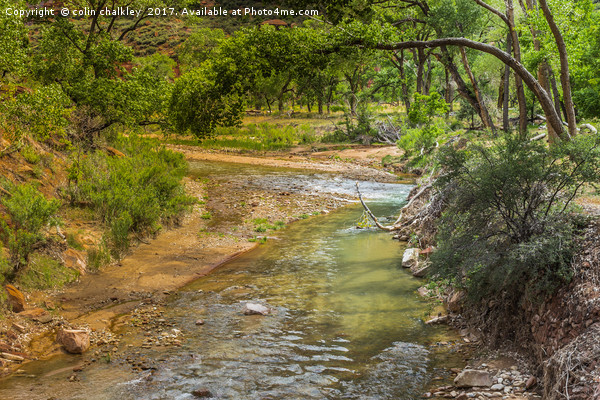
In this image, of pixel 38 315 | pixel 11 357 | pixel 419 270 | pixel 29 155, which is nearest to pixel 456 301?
pixel 419 270

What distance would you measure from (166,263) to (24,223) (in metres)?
3.29

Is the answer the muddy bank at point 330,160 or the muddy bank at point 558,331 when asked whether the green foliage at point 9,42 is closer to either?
the muddy bank at point 558,331

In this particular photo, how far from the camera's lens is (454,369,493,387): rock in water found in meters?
5.97

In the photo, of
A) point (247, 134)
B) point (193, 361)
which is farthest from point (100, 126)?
point (247, 134)

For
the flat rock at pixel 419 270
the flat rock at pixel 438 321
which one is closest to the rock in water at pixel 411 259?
the flat rock at pixel 419 270

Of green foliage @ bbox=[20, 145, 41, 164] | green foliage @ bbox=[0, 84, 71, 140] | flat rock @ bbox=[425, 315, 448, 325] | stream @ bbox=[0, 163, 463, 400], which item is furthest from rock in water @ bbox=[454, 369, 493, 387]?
green foliage @ bbox=[20, 145, 41, 164]

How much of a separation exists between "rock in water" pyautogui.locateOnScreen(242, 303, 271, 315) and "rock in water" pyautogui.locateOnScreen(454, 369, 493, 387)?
3747mm

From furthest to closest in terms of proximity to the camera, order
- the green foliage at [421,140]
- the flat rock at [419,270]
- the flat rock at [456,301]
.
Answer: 1. the green foliage at [421,140]
2. the flat rock at [419,270]
3. the flat rock at [456,301]

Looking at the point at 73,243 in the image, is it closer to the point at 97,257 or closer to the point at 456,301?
the point at 97,257

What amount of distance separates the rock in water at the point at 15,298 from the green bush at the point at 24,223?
0.64 meters

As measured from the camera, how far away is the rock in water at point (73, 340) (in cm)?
723

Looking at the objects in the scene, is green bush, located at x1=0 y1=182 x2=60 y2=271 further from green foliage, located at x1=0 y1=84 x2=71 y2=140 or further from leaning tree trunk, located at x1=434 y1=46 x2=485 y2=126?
leaning tree trunk, located at x1=434 y1=46 x2=485 y2=126

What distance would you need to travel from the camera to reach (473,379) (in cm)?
603

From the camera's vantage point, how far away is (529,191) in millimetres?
6844
